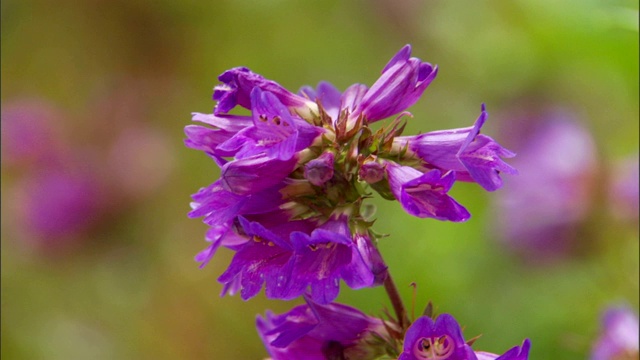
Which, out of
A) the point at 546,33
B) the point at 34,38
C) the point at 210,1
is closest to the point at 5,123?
the point at 34,38

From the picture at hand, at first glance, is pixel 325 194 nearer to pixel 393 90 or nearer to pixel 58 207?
pixel 393 90

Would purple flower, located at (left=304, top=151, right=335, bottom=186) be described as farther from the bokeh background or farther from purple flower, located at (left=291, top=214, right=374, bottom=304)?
the bokeh background

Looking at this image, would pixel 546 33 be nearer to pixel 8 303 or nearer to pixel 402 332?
pixel 402 332

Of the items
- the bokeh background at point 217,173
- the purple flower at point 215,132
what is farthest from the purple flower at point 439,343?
the bokeh background at point 217,173

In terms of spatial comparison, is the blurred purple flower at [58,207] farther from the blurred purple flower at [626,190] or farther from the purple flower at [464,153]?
the purple flower at [464,153]

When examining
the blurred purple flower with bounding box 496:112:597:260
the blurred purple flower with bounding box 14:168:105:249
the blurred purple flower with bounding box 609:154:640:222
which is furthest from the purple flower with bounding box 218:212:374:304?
the blurred purple flower with bounding box 14:168:105:249

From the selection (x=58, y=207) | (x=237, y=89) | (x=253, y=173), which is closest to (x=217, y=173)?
(x=58, y=207)
